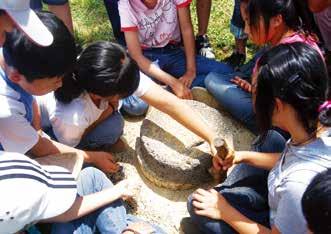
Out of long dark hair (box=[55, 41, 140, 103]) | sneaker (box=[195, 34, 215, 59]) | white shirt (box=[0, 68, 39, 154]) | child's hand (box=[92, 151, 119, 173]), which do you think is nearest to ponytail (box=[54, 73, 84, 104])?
long dark hair (box=[55, 41, 140, 103])

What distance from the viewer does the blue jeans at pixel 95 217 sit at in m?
1.61

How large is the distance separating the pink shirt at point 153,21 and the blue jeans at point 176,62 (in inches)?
1.4

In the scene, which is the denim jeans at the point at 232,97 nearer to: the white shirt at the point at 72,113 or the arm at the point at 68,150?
the white shirt at the point at 72,113

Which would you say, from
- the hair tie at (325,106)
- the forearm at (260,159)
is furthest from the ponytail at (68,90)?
the hair tie at (325,106)

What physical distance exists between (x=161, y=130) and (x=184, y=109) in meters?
0.17

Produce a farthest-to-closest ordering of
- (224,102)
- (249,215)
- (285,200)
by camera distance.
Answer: (224,102)
(249,215)
(285,200)

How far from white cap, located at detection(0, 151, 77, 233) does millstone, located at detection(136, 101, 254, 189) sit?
2.06 ft

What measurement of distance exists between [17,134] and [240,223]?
804mm

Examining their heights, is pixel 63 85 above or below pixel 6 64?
below

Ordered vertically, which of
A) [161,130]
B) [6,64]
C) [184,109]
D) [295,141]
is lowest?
[161,130]

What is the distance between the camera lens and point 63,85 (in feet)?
5.94

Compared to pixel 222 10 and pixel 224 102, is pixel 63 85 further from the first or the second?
pixel 222 10

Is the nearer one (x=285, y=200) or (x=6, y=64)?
(x=285, y=200)

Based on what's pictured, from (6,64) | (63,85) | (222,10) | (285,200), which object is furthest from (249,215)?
(222,10)
